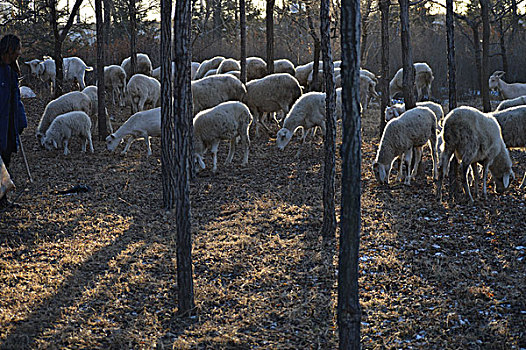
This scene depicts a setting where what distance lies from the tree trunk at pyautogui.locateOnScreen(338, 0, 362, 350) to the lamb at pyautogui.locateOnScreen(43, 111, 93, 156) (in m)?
10.7

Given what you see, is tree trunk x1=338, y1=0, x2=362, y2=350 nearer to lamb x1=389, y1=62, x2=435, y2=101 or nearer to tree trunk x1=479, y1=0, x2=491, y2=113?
tree trunk x1=479, y1=0, x2=491, y2=113

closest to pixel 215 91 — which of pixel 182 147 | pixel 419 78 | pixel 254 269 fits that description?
pixel 254 269

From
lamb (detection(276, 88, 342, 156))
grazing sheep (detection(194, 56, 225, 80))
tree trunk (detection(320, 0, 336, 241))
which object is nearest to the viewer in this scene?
tree trunk (detection(320, 0, 336, 241))

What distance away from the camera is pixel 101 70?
14.0m

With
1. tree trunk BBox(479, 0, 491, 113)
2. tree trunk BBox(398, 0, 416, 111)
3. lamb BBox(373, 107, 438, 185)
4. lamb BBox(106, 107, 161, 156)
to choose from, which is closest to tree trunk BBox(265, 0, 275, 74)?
lamb BBox(106, 107, 161, 156)

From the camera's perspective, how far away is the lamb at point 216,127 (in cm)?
1191

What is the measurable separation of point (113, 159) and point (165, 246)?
6203mm

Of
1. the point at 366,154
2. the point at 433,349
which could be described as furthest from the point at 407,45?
the point at 433,349

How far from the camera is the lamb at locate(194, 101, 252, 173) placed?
469 inches

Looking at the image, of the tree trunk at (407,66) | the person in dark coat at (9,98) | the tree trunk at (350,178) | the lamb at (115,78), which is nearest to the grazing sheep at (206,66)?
the lamb at (115,78)

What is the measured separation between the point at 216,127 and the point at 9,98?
4.58 meters

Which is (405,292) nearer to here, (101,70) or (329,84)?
(329,84)

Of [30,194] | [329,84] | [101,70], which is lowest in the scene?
[30,194]

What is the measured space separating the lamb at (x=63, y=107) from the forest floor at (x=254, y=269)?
415cm
